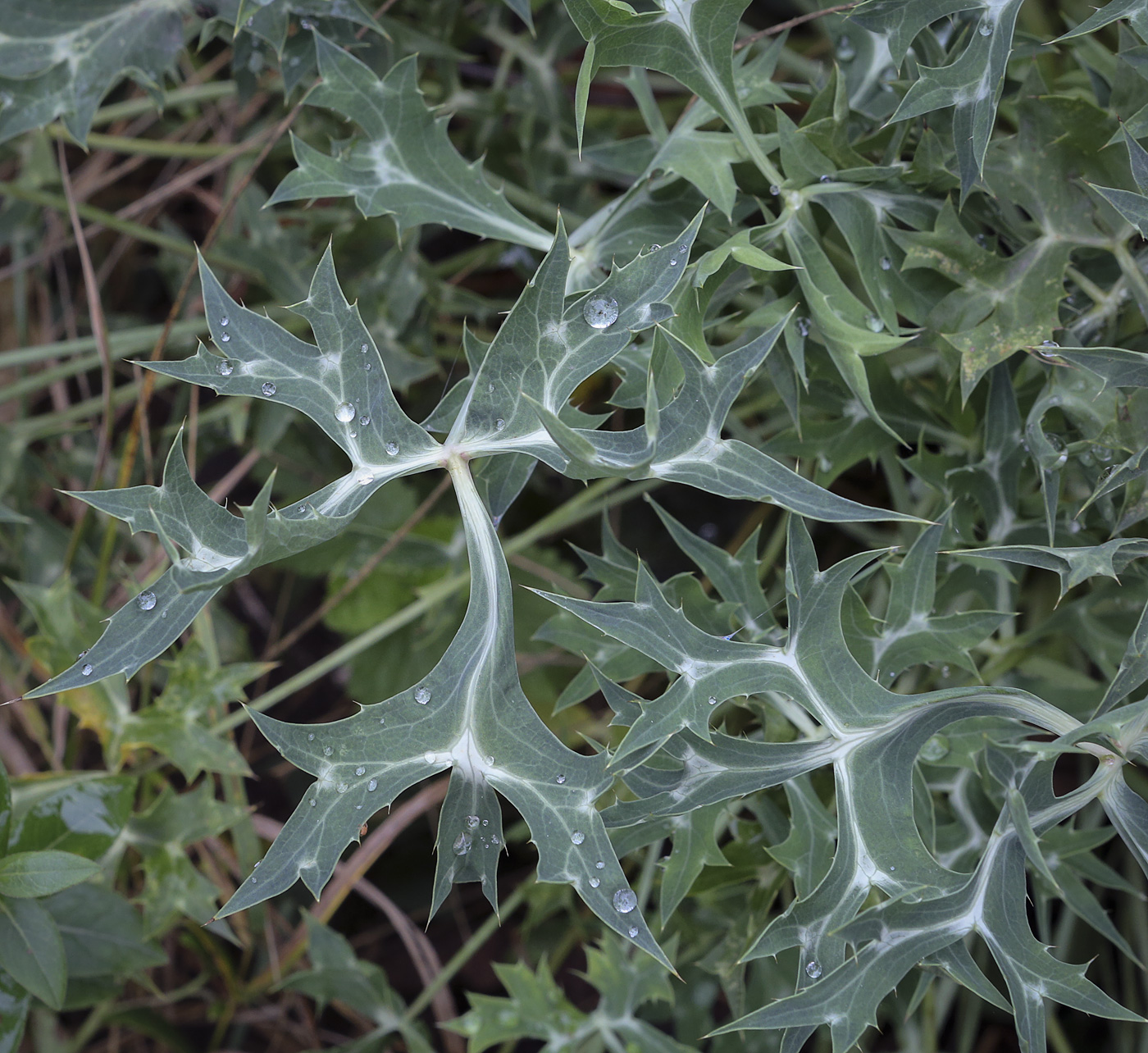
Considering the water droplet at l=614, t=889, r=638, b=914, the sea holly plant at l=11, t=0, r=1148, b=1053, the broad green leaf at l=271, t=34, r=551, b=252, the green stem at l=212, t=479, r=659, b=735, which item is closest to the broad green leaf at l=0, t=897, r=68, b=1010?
the sea holly plant at l=11, t=0, r=1148, b=1053

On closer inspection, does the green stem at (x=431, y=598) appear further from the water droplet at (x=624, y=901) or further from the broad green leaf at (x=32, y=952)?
the water droplet at (x=624, y=901)

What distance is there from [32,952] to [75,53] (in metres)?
1.23

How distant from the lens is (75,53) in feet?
4.47

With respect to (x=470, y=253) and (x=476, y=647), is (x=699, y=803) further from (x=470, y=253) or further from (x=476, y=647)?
(x=470, y=253)

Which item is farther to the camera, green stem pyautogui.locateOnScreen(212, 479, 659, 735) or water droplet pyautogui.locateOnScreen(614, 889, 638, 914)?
green stem pyautogui.locateOnScreen(212, 479, 659, 735)

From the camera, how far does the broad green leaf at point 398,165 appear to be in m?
1.15

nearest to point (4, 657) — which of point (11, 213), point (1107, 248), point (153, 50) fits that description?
point (11, 213)

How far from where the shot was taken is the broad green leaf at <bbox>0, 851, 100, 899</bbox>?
112cm

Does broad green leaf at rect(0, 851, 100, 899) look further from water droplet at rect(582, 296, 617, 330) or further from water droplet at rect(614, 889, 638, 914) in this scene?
water droplet at rect(582, 296, 617, 330)

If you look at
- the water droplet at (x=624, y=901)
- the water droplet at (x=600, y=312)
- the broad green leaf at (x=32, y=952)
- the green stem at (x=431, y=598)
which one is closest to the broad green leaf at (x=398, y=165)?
the water droplet at (x=600, y=312)

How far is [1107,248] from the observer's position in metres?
1.05

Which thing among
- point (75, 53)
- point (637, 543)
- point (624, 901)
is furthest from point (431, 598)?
point (75, 53)

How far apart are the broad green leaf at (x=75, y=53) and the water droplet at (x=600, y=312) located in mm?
826

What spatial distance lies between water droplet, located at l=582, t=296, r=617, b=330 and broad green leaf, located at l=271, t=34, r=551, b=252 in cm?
30
